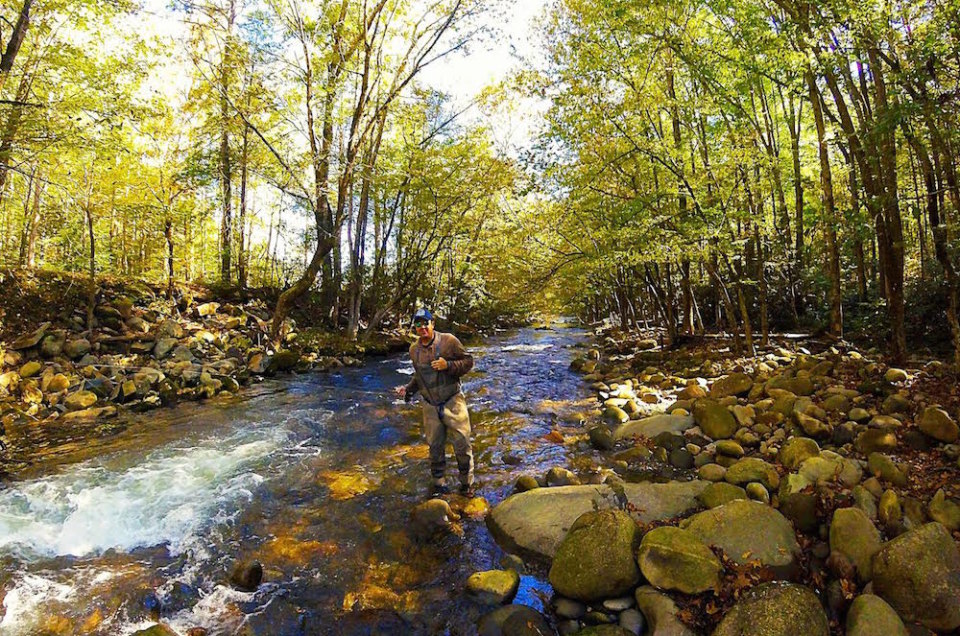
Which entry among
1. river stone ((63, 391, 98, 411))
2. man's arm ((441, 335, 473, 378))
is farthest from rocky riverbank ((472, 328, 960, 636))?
river stone ((63, 391, 98, 411))

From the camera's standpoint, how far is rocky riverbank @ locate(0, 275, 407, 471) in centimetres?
894

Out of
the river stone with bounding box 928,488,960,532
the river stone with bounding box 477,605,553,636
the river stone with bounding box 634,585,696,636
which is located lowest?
the river stone with bounding box 477,605,553,636

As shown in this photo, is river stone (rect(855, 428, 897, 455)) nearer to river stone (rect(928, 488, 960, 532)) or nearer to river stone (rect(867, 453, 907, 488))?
river stone (rect(867, 453, 907, 488))

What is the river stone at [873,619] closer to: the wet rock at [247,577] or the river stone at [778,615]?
the river stone at [778,615]

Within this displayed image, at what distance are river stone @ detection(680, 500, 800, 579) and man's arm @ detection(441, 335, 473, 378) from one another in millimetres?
2715

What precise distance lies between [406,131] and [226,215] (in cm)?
830

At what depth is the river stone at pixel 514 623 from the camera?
128 inches

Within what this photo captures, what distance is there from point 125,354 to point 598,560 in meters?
12.7

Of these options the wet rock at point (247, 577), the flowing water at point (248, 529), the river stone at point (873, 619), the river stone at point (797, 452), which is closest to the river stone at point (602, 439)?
the flowing water at point (248, 529)

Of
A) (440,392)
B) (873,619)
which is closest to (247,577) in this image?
(440,392)

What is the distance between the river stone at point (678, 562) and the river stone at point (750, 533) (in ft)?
0.80

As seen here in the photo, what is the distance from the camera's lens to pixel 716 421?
679 cm

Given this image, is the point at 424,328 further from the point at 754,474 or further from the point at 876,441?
the point at 876,441

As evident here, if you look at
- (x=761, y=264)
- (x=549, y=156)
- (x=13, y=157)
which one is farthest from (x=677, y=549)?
(x=13, y=157)
